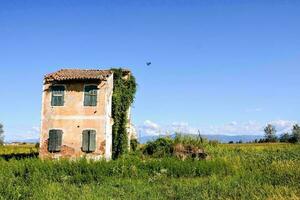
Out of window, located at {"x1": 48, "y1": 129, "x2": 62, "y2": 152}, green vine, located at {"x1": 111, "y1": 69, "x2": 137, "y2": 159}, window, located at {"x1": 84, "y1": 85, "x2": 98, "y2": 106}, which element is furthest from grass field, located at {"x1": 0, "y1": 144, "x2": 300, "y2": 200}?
green vine, located at {"x1": 111, "y1": 69, "x2": 137, "y2": 159}

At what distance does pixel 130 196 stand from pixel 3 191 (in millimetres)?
4989

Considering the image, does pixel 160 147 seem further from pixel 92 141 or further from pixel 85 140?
pixel 85 140

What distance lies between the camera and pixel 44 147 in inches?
1436

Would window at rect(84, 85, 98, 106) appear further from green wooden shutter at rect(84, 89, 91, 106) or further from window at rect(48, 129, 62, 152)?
window at rect(48, 129, 62, 152)

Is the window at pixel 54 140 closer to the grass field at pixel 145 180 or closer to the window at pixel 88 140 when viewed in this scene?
the window at pixel 88 140

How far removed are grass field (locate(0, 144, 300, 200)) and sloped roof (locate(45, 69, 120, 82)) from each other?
880 cm

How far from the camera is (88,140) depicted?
119 ft

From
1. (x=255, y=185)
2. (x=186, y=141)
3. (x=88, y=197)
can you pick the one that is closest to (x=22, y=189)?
(x=88, y=197)

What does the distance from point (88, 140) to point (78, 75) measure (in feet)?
16.3

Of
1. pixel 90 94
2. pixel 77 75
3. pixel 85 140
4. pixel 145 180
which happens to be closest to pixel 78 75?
pixel 77 75

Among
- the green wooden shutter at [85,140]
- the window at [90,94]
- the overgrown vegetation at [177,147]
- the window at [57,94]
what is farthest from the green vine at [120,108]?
the window at [57,94]

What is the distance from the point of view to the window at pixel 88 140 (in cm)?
3609

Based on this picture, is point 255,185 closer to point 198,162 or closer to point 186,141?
point 198,162

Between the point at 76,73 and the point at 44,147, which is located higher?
the point at 76,73
